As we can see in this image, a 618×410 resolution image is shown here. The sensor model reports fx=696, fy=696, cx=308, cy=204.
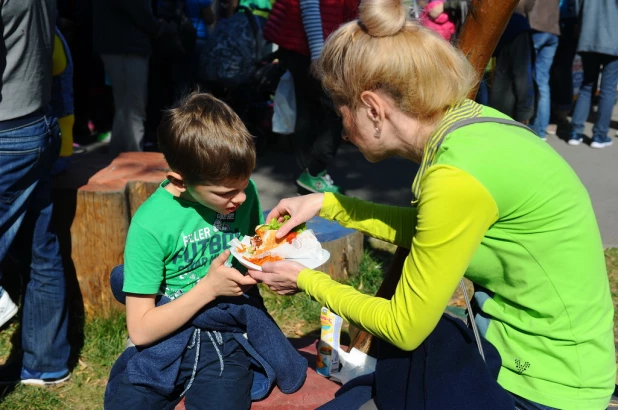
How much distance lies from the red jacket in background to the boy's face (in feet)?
10.1

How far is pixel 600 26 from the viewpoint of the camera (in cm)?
683

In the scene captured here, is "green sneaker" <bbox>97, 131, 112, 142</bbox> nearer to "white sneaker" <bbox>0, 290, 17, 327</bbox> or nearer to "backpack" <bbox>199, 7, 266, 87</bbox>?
"backpack" <bbox>199, 7, 266, 87</bbox>

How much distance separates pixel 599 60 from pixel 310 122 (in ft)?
11.6

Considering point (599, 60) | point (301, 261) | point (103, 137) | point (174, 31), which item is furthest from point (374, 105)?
point (599, 60)

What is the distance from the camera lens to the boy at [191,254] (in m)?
2.13

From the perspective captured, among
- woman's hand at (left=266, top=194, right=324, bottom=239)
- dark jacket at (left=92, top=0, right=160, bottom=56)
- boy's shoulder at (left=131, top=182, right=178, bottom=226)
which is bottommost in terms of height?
dark jacket at (left=92, top=0, right=160, bottom=56)

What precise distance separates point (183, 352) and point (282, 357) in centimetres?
34

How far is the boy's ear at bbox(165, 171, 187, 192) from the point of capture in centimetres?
217

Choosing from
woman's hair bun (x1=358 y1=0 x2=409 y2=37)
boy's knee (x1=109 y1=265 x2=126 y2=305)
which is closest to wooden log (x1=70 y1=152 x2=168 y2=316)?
boy's knee (x1=109 y1=265 x2=126 y2=305)

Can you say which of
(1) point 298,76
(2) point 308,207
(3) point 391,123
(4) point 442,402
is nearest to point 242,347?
(2) point 308,207

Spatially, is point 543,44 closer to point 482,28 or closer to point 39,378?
point 482,28

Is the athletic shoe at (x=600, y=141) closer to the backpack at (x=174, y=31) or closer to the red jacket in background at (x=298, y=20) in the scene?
the red jacket in background at (x=298, y=20)

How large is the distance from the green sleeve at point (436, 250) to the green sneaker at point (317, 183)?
372 centimetres

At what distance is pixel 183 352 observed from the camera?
226 cm
